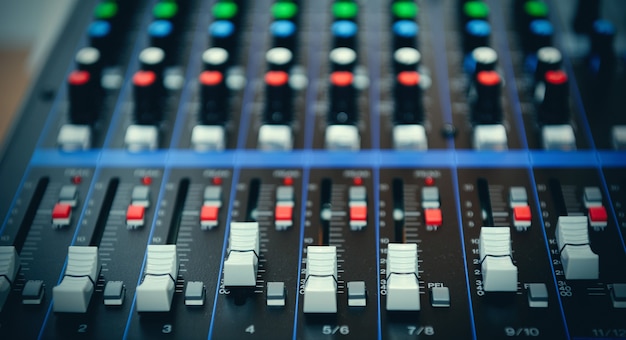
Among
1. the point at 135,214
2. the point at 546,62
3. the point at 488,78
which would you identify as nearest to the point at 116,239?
the point at 135,214

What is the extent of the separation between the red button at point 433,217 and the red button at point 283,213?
0.21 m

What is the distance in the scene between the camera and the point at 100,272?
1087 millimetres

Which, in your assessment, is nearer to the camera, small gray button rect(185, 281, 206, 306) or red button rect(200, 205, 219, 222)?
small gray button rect(185, 281, 206, 306)

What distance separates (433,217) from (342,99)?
11.6 inches

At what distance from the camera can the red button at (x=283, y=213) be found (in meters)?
1.14

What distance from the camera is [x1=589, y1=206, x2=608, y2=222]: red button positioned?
111 centimetres

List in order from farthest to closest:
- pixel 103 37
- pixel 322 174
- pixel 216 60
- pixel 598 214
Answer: pixel 103 37 → pixel 216 60 → pixel 322 174 → pixel 598 214

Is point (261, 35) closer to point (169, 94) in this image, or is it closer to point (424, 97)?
point (169, 94)

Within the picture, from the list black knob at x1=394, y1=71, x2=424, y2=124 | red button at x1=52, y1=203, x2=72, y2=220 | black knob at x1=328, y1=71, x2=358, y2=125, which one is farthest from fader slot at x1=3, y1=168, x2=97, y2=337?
black knob at x1=394, y1=71, x2=424, y2=124

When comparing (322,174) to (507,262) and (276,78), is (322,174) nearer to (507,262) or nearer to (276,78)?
(276,78)

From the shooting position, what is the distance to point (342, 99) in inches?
51.3

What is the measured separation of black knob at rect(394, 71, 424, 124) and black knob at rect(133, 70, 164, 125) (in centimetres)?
43

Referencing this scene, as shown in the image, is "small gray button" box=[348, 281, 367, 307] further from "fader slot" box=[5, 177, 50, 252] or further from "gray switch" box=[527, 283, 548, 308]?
"fader slot" box=[5, 177, 50, 252]

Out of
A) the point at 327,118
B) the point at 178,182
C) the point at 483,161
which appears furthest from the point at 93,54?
the point at 483,161
